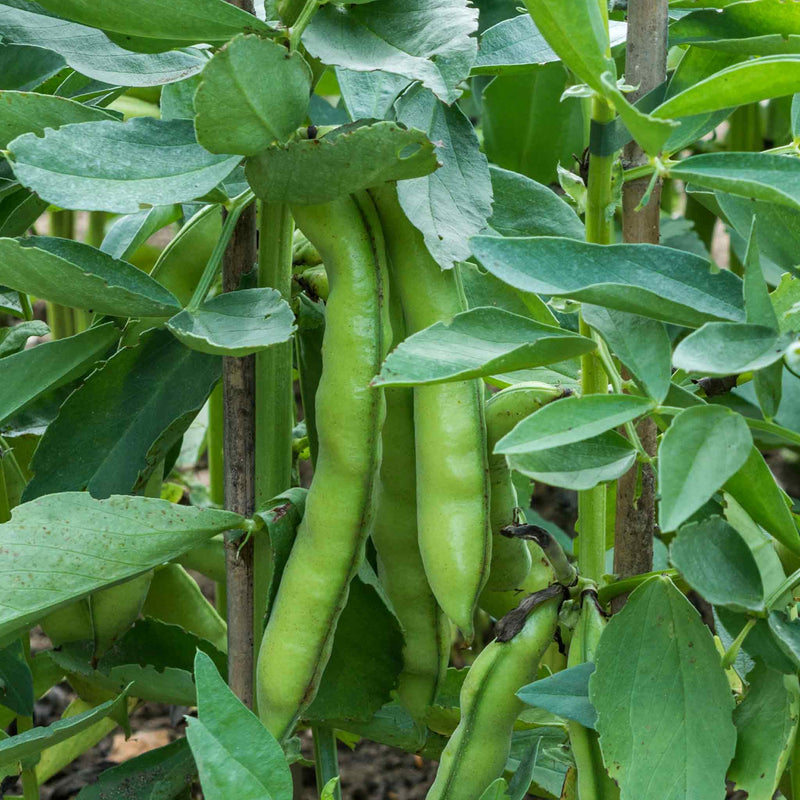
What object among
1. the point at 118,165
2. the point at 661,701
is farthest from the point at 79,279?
the point at 661,701

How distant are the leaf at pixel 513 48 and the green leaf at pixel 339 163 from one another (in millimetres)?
163

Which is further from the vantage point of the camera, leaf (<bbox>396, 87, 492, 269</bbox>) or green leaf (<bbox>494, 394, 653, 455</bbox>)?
leaf (<bbox>396, 87, 492, 269</bbox>)

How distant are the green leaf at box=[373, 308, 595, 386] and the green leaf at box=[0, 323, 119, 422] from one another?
0.30 metres

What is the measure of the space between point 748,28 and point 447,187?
183mm

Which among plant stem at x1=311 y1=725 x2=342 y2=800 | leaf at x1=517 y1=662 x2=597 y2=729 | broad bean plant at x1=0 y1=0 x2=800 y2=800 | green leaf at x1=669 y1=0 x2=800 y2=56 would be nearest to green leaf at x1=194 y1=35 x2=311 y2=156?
broad bean plant at x1=0 y1=0 x2=800 y2=800

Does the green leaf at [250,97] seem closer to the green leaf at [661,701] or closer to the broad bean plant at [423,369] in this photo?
the broad bean plant at [423,369]

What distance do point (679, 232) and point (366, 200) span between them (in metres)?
0.97

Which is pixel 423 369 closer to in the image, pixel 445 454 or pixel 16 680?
pixel 445 454

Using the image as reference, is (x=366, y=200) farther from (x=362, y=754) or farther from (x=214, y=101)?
(x=362, y=754)

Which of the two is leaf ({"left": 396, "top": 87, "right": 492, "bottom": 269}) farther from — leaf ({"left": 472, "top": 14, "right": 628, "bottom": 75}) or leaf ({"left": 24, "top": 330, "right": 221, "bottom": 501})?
leaf ({"left": 24, "top": 330, "right": 221, "bottom": 501})

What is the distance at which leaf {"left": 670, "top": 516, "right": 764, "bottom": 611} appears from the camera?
506 millimetres

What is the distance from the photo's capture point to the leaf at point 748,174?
0.48m

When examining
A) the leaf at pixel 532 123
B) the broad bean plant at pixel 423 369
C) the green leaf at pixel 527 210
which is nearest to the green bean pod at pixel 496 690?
the broad bean plant at pixel 423 369

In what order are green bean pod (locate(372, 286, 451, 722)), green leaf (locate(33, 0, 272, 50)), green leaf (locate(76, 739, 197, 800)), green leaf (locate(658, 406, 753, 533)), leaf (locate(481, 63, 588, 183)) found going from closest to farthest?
green leaf (locate(658, 406, 753, 533)) < green leaf (locate(33, 0, 272, 50)) < green bean pod (locate(372, 286, 451, 722)) < green leaf (locate(76, 739, 197, 800)) < leaf (locate(481, 63, 588, 183))
